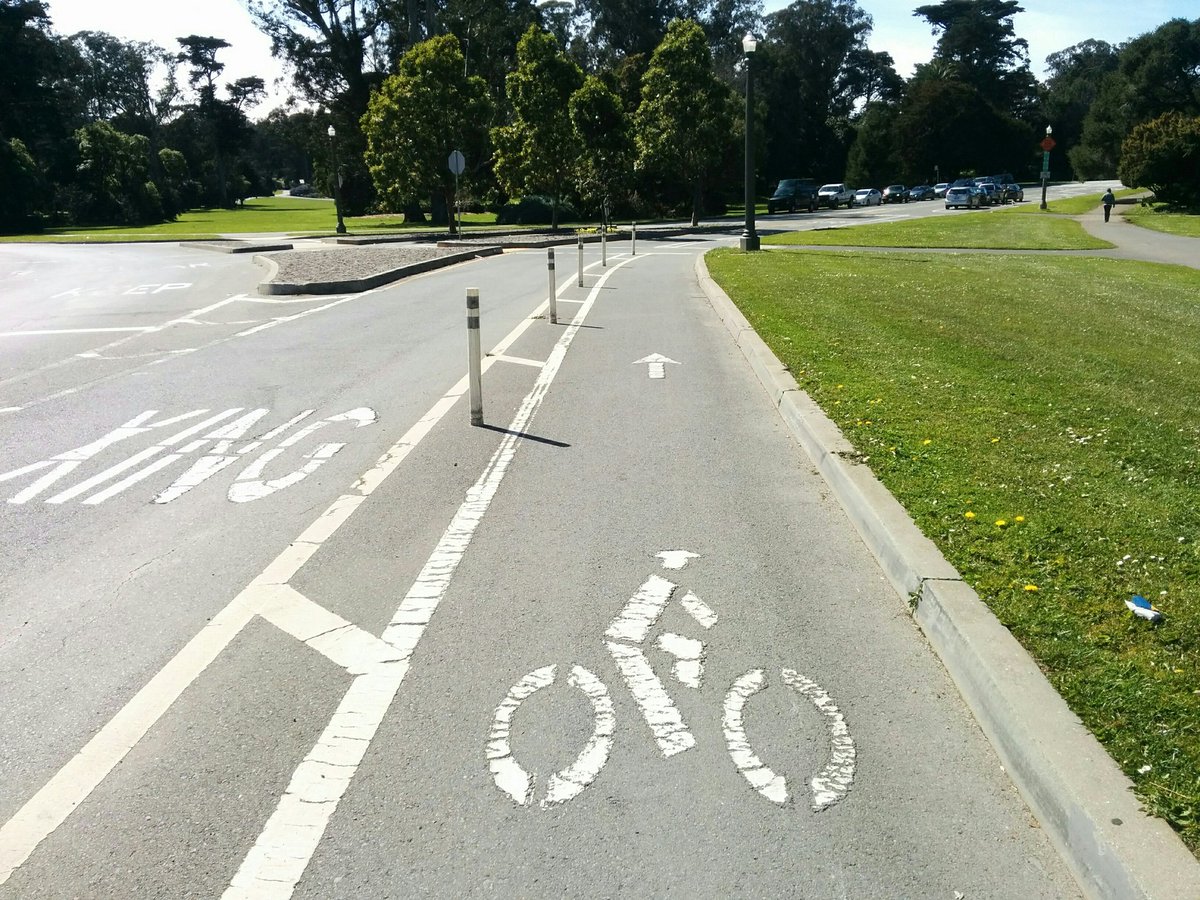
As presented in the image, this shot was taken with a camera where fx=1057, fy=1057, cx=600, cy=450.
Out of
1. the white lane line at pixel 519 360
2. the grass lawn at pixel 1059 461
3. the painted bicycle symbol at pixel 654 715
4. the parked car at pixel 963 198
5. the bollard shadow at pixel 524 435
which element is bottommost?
the white lane line at pixel 519 360

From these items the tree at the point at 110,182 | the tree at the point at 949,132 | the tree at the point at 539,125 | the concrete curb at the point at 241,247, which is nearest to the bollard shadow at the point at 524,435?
the concrete curb at the point at 241,247

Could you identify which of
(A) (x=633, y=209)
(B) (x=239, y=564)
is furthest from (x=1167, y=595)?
(A) (x=633, y=209)

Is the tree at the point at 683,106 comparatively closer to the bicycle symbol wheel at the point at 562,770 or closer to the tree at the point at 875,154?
the tree at the point at 875,154

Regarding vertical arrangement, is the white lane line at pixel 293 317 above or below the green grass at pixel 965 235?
above

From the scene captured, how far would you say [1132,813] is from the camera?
315 centimetres

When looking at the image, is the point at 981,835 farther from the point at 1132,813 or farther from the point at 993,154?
the point at 993,154

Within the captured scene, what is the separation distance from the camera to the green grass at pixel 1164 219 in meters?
41.4

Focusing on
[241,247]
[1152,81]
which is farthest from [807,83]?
[241,247]

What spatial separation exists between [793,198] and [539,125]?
2769 cm

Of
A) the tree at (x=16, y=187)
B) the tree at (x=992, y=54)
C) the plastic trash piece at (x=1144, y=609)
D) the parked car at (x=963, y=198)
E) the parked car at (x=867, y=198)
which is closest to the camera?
the plastic trash piece at (x=1144, y=609)

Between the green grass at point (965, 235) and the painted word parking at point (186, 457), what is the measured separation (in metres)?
29.5

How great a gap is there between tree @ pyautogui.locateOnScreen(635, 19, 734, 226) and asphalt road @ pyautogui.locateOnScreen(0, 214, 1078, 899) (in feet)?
145

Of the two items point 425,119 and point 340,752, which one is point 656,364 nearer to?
point 340,752

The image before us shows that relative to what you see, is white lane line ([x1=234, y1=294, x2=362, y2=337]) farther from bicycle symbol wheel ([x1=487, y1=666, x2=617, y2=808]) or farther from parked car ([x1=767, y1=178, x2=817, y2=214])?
parked car ([x1=767, y1=178, x2=817, y2=214])
